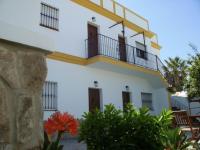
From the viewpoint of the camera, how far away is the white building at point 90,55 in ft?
36.3

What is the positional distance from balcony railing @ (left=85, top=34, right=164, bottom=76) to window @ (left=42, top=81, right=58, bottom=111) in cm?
307

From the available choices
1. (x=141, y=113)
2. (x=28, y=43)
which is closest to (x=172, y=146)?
(x=141, y=113)

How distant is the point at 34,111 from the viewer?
6.89 feet

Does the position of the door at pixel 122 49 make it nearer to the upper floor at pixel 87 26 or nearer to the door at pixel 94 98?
the upper floor at pixel 87 26

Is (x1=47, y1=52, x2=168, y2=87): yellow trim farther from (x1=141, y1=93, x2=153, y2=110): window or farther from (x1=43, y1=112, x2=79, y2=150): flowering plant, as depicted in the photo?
(x1=43, y1=112, x2=79, y2=150): flowering plant

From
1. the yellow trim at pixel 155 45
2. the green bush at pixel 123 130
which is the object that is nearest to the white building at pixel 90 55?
the yellow trim at pixel 155 45

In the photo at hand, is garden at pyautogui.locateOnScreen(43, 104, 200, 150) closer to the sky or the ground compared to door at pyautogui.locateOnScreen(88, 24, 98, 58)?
closer to the ground

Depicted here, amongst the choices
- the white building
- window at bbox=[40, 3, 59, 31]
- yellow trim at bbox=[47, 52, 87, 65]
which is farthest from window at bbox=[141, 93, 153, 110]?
window at bbox=[40, 3, 59, 31]

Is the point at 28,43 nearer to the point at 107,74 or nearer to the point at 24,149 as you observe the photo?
the point at 24,149

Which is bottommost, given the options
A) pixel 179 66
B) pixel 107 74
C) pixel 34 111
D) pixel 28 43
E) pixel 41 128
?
pixel 41 128

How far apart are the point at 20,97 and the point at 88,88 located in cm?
1085

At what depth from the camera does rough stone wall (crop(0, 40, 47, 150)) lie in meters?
1.89

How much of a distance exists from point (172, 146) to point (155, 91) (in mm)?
15082

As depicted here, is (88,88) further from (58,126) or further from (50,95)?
(58,126)
